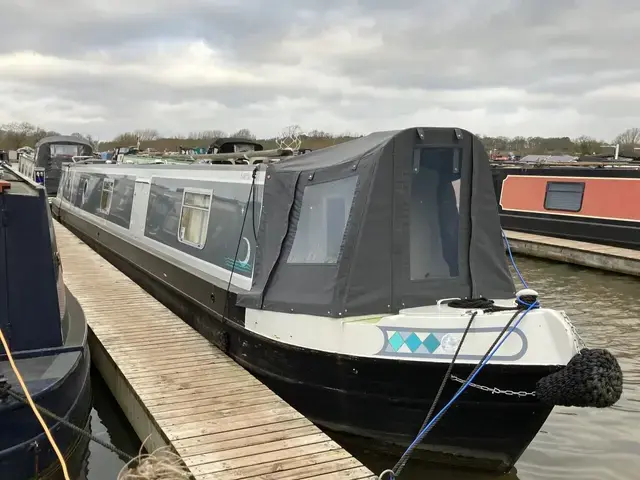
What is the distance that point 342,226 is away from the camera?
4898mm

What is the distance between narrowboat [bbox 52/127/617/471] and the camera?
425 cm

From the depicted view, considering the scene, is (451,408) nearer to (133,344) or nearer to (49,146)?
(133,344)

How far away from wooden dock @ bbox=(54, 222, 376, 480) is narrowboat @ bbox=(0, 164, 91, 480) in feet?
2.12

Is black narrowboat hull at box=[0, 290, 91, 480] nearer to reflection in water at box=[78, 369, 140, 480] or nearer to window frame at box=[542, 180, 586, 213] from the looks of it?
reflection in water at box=[78, 369, 140, 480]

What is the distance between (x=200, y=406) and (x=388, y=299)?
170 centimetres

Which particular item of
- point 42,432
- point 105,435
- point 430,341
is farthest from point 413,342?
point 105,435

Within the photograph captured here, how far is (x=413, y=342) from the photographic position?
4348 mm

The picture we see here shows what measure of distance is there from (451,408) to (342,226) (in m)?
1.60

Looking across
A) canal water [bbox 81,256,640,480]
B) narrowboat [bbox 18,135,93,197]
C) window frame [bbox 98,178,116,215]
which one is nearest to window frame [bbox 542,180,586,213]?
canal water [bbox 81,256,640,480]

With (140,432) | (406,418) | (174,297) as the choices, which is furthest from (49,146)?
(406,418)

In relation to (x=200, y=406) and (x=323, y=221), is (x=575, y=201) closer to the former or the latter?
(x=323, y=221)

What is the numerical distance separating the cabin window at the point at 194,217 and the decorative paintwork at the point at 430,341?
3290 mm

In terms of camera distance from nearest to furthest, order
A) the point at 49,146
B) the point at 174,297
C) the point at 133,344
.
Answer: the point at 133,344
the point at 174,297
the point at 49,146

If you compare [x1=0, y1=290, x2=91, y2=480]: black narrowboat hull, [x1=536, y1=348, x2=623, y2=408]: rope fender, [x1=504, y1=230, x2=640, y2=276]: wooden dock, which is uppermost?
[x1=504, y1=230, x2=640, y2=276]: wooden dock
